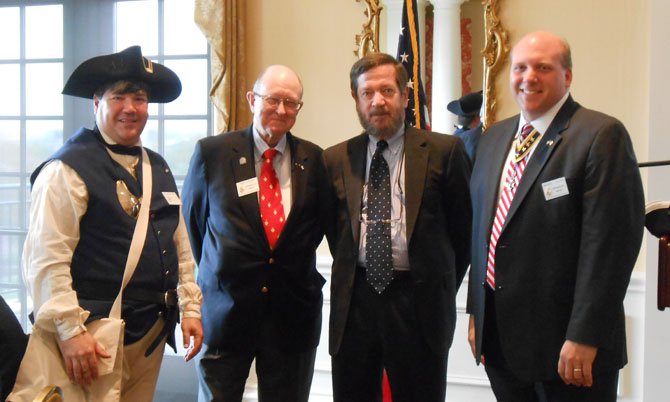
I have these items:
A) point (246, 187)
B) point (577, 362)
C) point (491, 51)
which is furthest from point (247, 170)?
point (491, 51)

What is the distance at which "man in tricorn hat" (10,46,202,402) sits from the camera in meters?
1.82

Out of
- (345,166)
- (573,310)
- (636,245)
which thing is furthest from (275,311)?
(636,245)

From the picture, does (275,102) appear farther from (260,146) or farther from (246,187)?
(246,187)

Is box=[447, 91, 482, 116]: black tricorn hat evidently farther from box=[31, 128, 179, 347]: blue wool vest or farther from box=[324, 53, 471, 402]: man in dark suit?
box=[31, 128, 179, 347]: blue wool vest

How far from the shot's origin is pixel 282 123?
2.27 meters

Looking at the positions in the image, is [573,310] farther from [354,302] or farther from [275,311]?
[275,311]

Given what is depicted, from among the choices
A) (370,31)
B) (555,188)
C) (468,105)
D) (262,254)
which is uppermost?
(370,31)

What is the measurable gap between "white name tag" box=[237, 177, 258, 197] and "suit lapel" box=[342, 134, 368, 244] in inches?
11.9

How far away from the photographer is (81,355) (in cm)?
180

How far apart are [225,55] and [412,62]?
3.35 feet

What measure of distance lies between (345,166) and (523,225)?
669 mm

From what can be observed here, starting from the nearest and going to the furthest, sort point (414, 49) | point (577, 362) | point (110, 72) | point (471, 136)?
point (577, 362) < point (110, 72) < point (471, 136) < point (414, 49)

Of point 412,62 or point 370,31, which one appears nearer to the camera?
point 412,62

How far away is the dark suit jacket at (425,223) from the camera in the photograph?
211 centimetres
